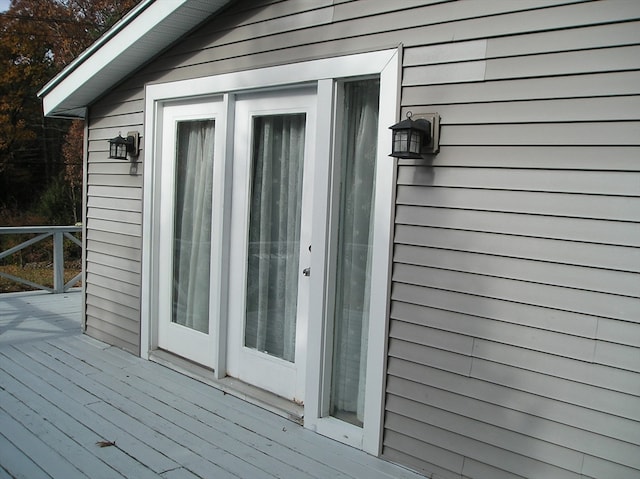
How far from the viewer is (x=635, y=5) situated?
2129 millimetres

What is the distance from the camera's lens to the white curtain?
138 inches

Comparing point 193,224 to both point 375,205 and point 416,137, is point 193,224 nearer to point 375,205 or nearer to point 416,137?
point 375,205

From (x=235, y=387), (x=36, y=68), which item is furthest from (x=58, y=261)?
(x=36, y=68)

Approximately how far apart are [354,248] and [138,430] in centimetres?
152

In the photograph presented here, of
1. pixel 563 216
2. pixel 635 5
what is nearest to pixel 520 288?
pixel 563 216

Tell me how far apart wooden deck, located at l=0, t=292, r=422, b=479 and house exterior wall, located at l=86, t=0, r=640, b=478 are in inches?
18.6

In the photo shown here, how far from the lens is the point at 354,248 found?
123 inches

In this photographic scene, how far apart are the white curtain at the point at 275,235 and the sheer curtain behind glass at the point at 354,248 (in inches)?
15.0

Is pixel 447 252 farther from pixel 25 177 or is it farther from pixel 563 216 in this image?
pixel 25 177

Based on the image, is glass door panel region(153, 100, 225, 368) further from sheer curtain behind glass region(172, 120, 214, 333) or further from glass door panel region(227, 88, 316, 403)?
glass door panel region(227, 88, 316, 403)

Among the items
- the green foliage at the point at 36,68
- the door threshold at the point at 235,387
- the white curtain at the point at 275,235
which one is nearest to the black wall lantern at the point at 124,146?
the white curtain at the point at 275,235

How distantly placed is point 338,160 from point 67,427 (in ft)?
6.71

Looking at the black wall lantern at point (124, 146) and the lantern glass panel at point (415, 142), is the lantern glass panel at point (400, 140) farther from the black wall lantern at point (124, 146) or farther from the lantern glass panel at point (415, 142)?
the black wall lantern at point (124, 146)

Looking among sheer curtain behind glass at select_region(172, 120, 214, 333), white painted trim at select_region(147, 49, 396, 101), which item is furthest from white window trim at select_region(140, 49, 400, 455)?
sheer curtain behind glass at select_region(172, 120, 214, 333)
